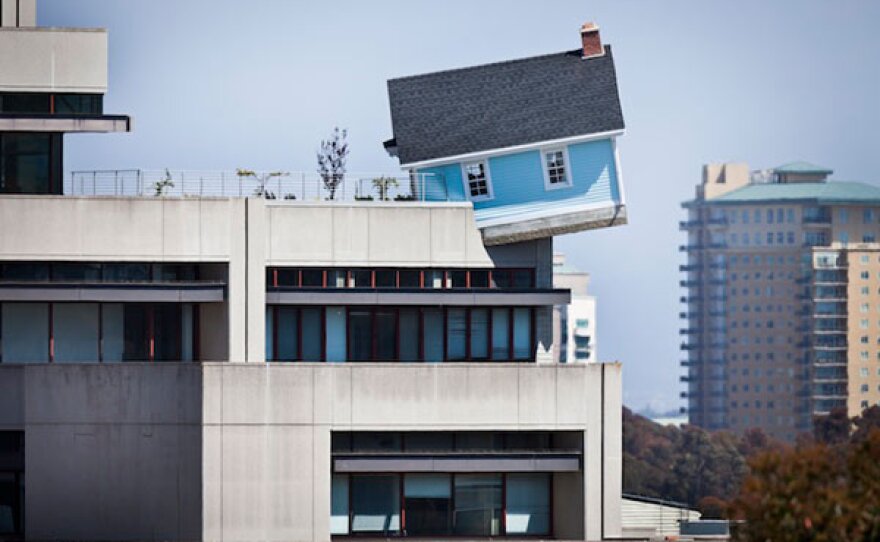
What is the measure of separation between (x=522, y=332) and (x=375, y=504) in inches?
321

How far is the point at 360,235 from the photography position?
253ft

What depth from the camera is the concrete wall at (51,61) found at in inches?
3004

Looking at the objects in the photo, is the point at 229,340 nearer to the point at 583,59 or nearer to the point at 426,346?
the point at 426,346

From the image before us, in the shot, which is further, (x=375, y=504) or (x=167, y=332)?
(x=167, y=332)

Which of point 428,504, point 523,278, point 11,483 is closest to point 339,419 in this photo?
point 428,504

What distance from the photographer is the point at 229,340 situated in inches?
3007

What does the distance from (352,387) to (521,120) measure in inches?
468

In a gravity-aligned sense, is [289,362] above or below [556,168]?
below

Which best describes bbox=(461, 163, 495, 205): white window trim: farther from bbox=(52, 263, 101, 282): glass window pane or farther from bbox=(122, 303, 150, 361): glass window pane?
bbox=(52, 263, 101, 282): glass window pane

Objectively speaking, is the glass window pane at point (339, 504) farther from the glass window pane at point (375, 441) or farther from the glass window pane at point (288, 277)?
the glass window pane at point (288, 277)

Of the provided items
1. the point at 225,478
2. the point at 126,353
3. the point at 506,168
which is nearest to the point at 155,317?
the point at 126,353

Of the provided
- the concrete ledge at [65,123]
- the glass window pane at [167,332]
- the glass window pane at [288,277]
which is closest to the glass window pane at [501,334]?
the glass window pane at [288,277]

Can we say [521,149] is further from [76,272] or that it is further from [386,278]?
[76,272]

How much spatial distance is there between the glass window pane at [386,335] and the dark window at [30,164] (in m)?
11.6
